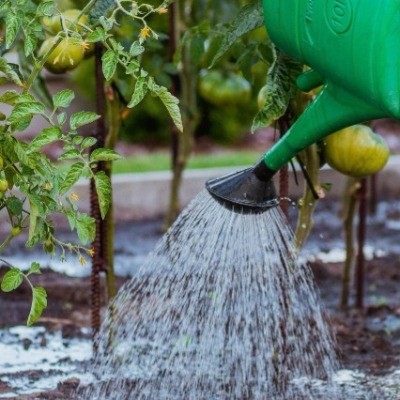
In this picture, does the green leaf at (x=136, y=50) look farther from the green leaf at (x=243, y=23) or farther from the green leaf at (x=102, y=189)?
the green leaf at (x=243, y=23)

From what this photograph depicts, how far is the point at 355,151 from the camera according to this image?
8.73ft

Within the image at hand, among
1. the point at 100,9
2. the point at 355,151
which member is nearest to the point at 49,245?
the point at 100,9

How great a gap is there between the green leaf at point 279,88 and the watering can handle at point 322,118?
130 mm

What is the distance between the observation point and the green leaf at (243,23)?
98.3 inches

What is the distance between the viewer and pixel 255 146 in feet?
26.3

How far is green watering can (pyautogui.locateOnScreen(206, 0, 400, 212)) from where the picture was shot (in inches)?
75.2

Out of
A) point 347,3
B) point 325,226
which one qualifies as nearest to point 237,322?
point 347,3

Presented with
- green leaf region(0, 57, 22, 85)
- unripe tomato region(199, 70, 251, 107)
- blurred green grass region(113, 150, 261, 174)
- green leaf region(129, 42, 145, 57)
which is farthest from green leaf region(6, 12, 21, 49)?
blurred green grass region(113, 150, 261, 174)

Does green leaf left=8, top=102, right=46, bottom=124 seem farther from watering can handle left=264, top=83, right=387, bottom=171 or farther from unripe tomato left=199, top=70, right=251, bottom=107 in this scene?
unripe tomato left=199, top=70, right=251, bottom=107

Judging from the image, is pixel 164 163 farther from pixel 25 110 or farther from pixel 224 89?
pixel 25 110

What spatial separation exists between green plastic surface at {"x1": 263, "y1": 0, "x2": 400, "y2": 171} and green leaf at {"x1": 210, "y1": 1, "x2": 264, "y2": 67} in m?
0.22

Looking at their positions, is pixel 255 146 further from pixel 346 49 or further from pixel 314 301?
pixel 346 49

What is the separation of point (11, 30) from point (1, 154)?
0.26 meters

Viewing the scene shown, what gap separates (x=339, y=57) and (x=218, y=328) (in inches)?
51.3
